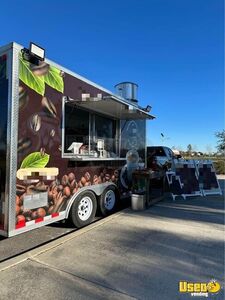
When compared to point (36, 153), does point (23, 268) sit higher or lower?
lower

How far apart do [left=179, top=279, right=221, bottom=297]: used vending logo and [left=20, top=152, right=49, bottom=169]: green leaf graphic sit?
8.24 ft

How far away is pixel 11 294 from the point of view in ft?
9.04

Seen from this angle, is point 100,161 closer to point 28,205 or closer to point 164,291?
point 28,205

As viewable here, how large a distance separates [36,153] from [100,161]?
1884 millimetres

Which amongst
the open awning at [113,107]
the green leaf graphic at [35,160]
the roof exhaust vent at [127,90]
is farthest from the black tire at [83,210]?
the roof exhaust vent at [127,90]

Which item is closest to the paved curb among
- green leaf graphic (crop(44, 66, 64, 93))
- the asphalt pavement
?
the asphalt pavement

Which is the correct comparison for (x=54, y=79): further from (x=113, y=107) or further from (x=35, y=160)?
(x=113, y=107)

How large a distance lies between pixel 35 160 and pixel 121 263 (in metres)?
1.91

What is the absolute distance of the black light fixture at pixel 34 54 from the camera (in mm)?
3811

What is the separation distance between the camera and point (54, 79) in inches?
173

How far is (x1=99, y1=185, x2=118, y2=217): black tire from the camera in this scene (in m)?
5.91

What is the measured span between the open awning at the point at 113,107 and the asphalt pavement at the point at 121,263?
7.85 feet

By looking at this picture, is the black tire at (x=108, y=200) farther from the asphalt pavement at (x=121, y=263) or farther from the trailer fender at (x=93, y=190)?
the asphalt pavement at (x=121, y=263)

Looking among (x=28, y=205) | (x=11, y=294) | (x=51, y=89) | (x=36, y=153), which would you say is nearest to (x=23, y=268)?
(x=11, y=294)
